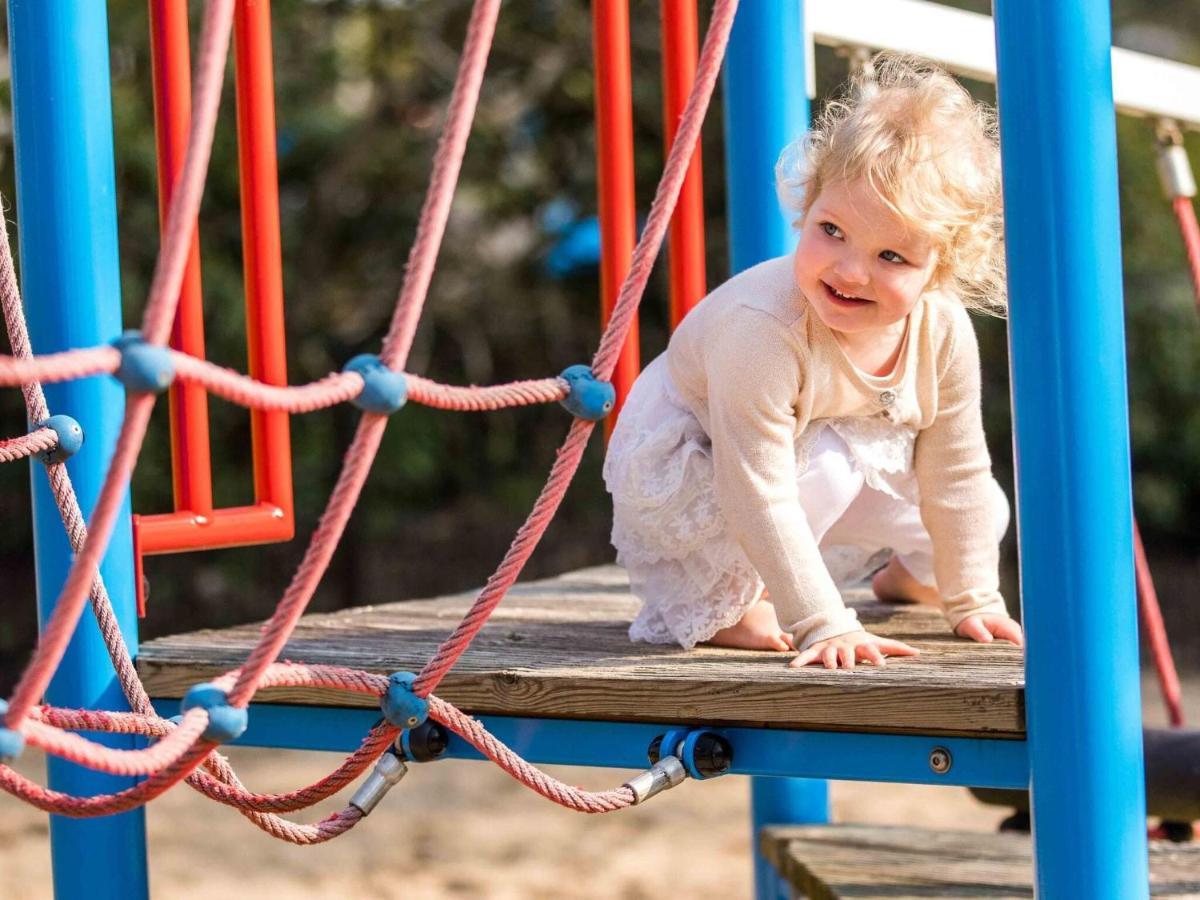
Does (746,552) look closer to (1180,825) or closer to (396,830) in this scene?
(1180,825)

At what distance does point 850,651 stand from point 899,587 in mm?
417

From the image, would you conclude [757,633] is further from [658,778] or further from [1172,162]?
[1172,162]

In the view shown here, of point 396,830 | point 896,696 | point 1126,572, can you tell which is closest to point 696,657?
point 896,696

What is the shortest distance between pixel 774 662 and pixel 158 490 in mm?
3961

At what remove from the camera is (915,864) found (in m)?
2.05

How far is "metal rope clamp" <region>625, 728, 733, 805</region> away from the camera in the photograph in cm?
128

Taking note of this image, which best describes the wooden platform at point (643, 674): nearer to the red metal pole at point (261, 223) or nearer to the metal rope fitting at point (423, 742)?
the metal rope fitting at point (423, 742)

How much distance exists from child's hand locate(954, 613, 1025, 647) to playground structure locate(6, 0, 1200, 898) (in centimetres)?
9

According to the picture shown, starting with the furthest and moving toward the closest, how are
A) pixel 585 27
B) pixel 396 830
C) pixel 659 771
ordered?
pixel 585 27
pixel 396 830
pixel 659 771

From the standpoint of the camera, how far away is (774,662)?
137 centimetres

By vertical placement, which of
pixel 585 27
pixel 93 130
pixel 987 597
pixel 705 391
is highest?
pixel 585 27

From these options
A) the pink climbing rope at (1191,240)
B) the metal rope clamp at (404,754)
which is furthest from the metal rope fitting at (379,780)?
the pink climbing rope at (1191,240)

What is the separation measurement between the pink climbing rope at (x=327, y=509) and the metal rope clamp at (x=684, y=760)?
0.02m

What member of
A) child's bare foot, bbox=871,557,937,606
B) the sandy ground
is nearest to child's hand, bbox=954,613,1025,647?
child's bare foot, bbox=871,557,937,606
